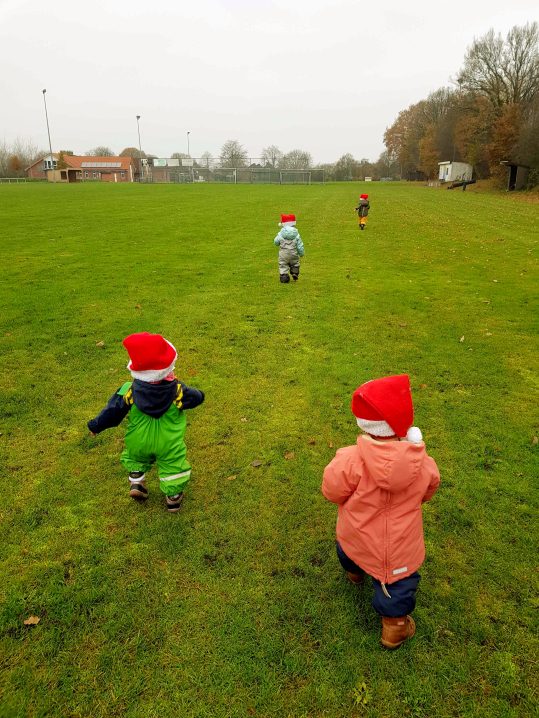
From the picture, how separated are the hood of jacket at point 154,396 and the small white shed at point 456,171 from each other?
223 ft

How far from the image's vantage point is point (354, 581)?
9.65ft

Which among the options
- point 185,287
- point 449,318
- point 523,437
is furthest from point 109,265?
point 523,437

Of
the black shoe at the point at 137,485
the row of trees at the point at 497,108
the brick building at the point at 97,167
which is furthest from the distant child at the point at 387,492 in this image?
the brick building at the point at 97,167

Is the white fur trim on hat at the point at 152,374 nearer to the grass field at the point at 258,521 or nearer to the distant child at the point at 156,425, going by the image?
the distant child at the point at 156,425

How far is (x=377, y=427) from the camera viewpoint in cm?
246

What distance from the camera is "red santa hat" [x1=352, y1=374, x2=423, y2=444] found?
240 centimetres

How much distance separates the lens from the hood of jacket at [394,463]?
2379mm

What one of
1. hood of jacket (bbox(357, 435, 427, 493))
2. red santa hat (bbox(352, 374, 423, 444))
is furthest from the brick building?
hood of jacket (bbox(357, 435, 427, 493))

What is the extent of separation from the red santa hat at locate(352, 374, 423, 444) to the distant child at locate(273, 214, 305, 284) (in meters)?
7.03

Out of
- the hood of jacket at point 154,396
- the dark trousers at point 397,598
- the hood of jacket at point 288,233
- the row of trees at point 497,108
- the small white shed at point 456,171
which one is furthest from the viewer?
the small white shed at point 456,171

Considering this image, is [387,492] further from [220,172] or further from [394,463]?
[220,172]

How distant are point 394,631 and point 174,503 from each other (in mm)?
1749

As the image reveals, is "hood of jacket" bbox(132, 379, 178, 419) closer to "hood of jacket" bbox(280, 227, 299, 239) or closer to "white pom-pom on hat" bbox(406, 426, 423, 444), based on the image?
"white pom-pom on hat" bbox(406, 426, 423, 444)

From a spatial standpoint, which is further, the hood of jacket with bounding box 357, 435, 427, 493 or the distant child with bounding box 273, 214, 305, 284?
the distant child with bounding box 273, 214, 305, 284
